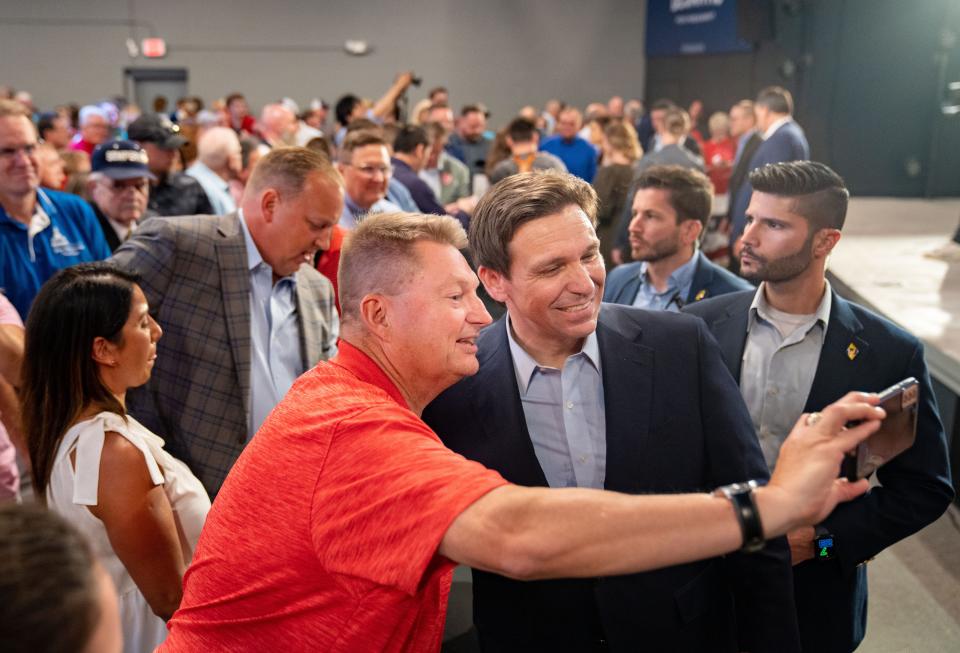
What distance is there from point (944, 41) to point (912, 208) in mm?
1737

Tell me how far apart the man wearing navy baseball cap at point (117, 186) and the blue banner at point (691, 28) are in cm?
952

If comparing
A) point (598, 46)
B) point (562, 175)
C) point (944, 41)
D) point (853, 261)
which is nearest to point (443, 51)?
point (598, 46)

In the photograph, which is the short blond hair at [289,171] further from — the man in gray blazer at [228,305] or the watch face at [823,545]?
the watch face at [823,545]

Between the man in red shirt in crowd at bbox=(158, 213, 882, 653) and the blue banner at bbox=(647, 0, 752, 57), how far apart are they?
11.3 metres

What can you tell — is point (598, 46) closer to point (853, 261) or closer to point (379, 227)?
point (853, 261)

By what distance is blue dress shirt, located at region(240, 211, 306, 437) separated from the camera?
2734 millimetres

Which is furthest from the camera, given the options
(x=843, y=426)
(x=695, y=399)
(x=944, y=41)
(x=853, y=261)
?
(x=944, y=41)

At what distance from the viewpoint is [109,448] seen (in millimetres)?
1859

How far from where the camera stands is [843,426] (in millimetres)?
1212

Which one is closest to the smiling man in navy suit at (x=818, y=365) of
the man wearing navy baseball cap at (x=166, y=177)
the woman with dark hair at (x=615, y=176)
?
the man wearing navy baseball cap at (x=166, y=177)

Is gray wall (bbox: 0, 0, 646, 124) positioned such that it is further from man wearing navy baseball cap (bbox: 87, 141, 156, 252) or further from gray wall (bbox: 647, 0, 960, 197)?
man wearing navy baseball cap (bbox: 87, 141, 156, 252)

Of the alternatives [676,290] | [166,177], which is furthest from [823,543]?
[166,177]

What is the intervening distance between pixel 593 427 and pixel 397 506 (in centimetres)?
69

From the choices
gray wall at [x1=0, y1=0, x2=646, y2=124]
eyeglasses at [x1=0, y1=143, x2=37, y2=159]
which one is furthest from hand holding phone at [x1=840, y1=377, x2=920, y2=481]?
gray wall at [x1=0, y1=0, x2=646, y2=124]
